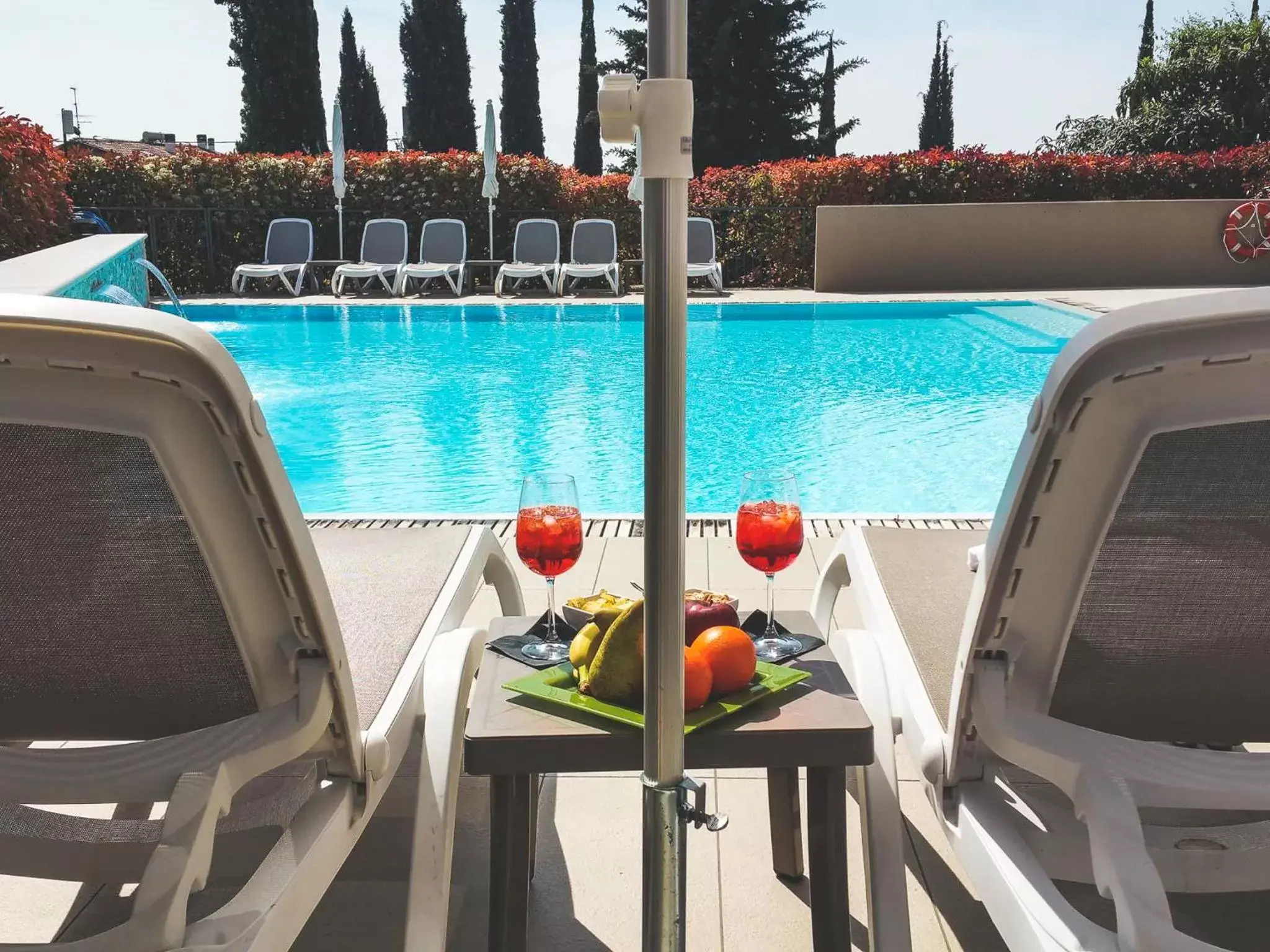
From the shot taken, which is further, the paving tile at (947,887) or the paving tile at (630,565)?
the paving tile at (630,565)

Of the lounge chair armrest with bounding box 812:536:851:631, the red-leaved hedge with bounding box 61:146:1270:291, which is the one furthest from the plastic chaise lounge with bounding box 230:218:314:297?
the lounge chair armrest with bounding box 812:536:851:631

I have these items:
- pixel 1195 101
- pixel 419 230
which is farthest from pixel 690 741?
pixel 1195 101

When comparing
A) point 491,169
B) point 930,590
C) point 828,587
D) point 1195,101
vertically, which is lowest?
point 828,587

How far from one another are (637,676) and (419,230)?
46.8ft

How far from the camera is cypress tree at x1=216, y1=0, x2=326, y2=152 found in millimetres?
21234

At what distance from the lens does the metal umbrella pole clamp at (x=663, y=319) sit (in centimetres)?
85

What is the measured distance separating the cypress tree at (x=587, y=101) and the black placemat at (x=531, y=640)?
2285 centimetres

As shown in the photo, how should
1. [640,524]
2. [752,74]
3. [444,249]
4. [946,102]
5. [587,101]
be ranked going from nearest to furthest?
[640,524]
[444,249]
[752,74]
[587,101]
[946,102]

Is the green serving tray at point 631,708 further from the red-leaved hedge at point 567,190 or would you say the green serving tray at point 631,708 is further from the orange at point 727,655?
the red-leaved hedge at point 567,190

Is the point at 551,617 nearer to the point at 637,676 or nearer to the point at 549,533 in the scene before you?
the point at 549,533

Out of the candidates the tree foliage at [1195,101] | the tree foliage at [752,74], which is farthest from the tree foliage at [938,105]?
the tree foliage at [752,74]

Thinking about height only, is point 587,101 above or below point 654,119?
above

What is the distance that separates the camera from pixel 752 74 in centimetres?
2417

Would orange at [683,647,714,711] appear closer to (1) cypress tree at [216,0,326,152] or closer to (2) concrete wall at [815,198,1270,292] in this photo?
(2) concrete wall at [815,198,1270,292]
